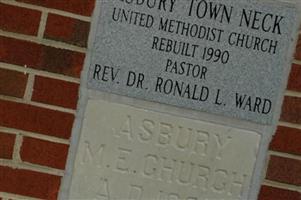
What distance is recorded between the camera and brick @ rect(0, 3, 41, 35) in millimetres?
1946

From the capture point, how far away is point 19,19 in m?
1.95

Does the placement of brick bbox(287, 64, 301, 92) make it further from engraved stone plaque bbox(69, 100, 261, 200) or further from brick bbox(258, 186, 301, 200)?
brick bbox(258, 186, 301, 200)

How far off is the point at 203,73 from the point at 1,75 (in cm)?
69

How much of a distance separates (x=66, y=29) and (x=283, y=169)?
2.92 ft

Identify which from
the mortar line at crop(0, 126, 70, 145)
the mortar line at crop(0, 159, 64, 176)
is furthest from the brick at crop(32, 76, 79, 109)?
the mortar line at crop(0, 159, 64, 176)

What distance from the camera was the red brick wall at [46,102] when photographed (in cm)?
195

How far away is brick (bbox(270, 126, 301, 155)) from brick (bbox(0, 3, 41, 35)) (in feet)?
2.96

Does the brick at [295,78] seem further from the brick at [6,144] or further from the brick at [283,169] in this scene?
the brick at [6,144]

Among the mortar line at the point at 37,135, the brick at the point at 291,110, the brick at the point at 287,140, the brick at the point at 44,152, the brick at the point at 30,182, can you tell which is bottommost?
the brick at the point at 30,182

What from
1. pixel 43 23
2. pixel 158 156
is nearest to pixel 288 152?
pixel 158 156

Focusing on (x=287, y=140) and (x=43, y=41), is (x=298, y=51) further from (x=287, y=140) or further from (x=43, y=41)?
(x=43, y=41)

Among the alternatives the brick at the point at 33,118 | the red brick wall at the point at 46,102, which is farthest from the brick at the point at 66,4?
the brick at the point at 33,118

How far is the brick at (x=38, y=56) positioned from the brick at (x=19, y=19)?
4 centimetres

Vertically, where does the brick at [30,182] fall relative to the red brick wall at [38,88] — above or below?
below
